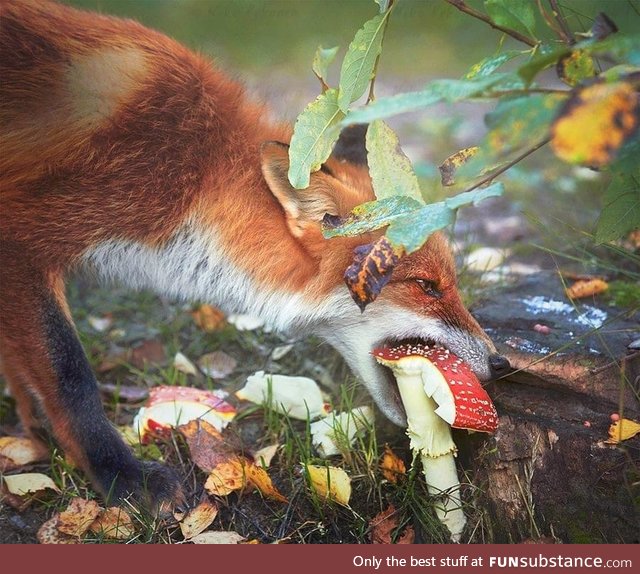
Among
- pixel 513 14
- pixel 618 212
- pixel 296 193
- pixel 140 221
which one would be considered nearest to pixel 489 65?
pixel 513 14

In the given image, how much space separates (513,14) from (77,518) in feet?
7.85

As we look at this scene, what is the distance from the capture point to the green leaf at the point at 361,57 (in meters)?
2.68

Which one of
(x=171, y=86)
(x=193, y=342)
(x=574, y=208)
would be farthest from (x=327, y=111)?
(x=574, y=208)

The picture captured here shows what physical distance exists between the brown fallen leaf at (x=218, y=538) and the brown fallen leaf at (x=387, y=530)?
493 millimetres

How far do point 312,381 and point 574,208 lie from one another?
9.25 ft

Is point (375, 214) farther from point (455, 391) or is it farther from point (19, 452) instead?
point (19, 452)

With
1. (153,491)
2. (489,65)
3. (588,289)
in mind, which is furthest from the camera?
(588,289)

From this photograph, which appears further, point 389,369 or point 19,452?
point 19,452

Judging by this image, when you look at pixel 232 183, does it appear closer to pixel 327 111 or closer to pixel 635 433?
pixel 327 111

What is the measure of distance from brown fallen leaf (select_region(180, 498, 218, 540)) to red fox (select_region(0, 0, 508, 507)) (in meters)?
0.18

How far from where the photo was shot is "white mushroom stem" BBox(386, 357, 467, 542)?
271cm

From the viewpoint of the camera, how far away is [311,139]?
275 cm

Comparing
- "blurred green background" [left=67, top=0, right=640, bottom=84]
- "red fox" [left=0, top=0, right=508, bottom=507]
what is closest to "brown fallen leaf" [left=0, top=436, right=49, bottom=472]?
"red fox" [left=0, top=0, right=508, bottom=507]

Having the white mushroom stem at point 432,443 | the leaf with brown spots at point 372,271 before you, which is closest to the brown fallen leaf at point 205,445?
the white mushroom stem at point 432,443
